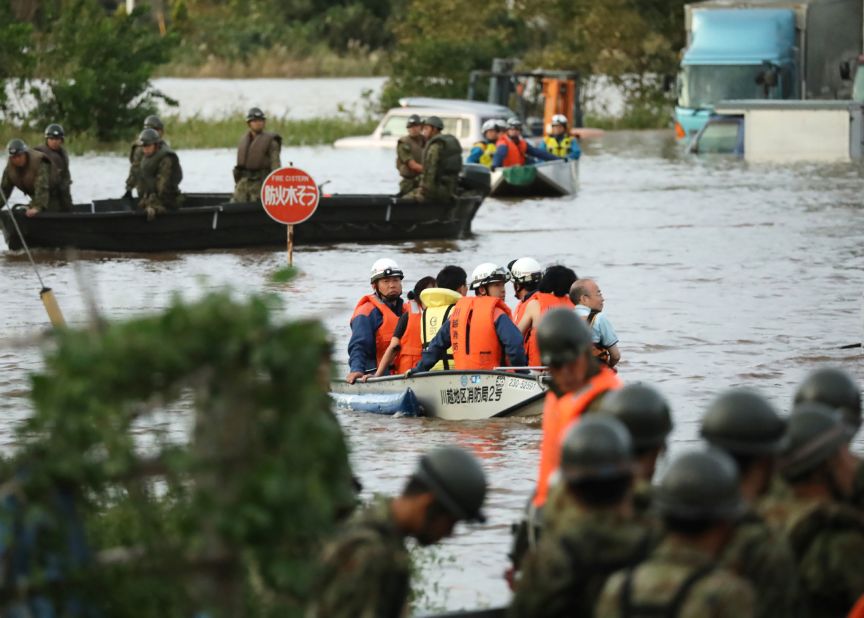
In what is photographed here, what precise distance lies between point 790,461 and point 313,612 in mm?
1494

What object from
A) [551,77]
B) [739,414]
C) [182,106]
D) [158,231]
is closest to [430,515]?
[739,414]

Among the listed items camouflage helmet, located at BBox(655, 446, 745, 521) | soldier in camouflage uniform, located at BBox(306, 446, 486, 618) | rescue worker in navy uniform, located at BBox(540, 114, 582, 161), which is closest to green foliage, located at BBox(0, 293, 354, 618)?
soldier in camouflage uniform, located at BBox(306, 446, 486, 618)

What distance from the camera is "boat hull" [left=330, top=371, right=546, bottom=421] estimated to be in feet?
44.6

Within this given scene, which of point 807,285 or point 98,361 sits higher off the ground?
point 98,361

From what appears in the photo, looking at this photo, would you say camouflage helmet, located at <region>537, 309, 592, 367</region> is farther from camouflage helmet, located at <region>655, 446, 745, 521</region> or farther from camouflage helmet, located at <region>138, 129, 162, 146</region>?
camouflage helmet, located at <region>138, 129, 162, 146</region>

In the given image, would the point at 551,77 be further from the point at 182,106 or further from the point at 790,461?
the point at 790,461

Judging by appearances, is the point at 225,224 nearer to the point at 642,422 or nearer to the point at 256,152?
the point at 256,152

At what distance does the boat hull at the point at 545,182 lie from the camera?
108 feet

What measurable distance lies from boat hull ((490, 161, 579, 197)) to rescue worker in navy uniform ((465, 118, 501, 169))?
28 centimetres

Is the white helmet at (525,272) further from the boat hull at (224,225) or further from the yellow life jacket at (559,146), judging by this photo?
the yellow life jacket at (559,146)

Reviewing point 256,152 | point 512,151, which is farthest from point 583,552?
point 512,151

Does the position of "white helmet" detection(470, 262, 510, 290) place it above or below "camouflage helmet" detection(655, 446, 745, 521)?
below

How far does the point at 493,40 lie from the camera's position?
5653cm

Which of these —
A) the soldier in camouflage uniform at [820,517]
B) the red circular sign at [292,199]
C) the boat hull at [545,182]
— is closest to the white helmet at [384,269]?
the red circular sign at [292,199]
